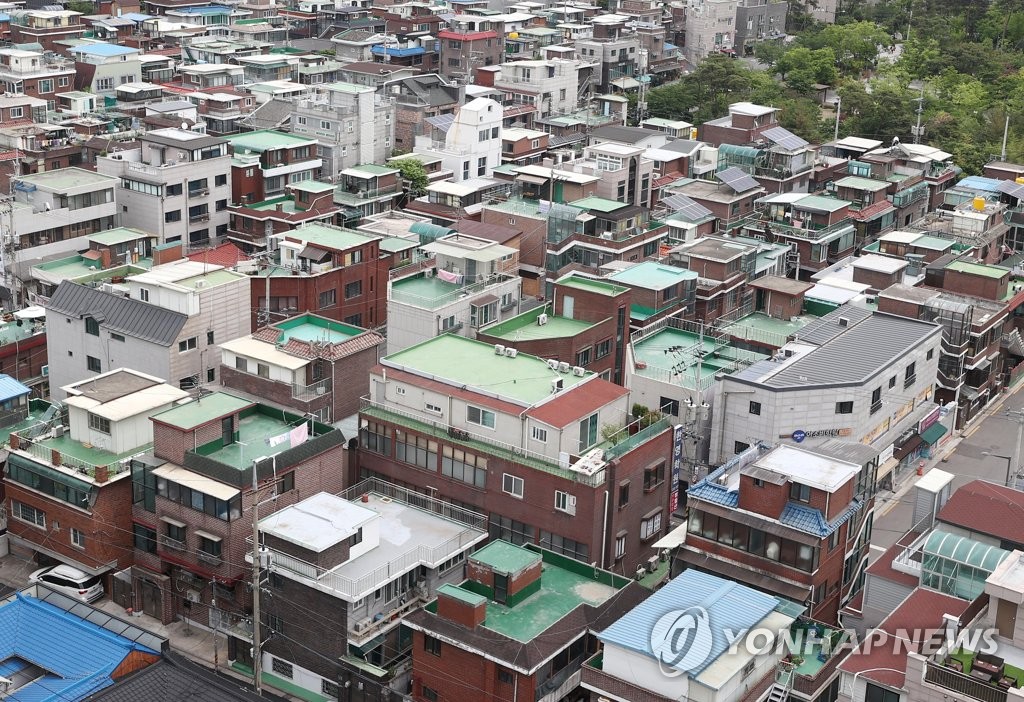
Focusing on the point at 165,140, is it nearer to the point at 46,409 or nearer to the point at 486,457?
the point at 46,409

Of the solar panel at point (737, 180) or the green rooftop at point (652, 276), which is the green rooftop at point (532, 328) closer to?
the green rooftop at point (652, 276)

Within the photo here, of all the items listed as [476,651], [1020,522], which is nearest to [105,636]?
[476,651]

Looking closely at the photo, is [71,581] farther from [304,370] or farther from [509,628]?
[509,628]

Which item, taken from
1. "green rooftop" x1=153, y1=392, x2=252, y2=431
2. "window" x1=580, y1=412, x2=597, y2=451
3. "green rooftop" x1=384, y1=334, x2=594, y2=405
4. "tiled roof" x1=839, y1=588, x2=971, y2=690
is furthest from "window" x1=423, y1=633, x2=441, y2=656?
"tiled roof" x1=839, y1=588, x2=971, y2=690

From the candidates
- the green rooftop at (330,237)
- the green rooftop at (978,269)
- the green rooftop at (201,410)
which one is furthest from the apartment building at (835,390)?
the green rooftop at (330,237)

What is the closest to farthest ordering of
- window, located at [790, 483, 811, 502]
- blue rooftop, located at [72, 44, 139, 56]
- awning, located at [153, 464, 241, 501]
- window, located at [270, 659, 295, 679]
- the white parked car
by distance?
window, located at [790, 483, 811, 502]
window, located at [270, 659, 295, 679]
awning, located at [153, 464, 241, 501]
the white parked car
blue rooftop, located at [72, 44, 139, 56]

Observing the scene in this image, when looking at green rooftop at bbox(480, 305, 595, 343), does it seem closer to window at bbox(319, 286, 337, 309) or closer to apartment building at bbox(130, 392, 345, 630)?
apartment building at bbox(130, 392, 345, 630)
